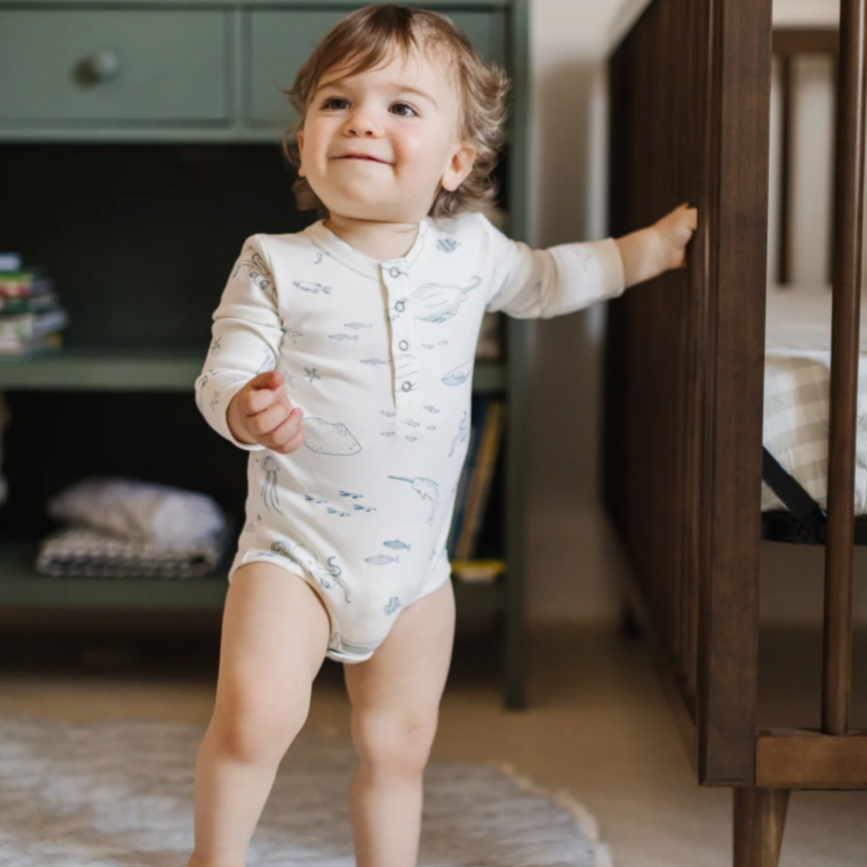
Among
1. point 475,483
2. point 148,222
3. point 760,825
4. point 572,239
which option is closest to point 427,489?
point 760,825

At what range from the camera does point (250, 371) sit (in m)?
0.97

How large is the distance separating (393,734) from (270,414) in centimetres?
34

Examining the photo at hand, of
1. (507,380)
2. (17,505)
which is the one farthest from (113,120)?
(17,505)

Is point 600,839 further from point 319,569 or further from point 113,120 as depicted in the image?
point 113,120

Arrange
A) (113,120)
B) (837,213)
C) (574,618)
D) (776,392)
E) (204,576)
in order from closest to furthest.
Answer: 1. (837,213)
2. (776,392)
3. (113,120)
4. (204,576)
5. (574,618)

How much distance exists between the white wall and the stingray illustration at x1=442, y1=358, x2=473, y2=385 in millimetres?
748

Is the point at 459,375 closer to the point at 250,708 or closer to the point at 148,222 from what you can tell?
the point at 250,708

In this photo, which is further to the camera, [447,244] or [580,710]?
[580,710]

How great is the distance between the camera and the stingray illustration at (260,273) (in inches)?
39.3

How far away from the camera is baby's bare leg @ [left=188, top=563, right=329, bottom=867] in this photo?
94 centimetres

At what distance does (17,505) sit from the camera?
6.22 feet

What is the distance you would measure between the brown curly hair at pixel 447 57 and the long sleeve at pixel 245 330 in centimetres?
11

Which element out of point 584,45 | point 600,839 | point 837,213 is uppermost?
point 584,45

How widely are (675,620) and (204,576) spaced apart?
690 millimetres
